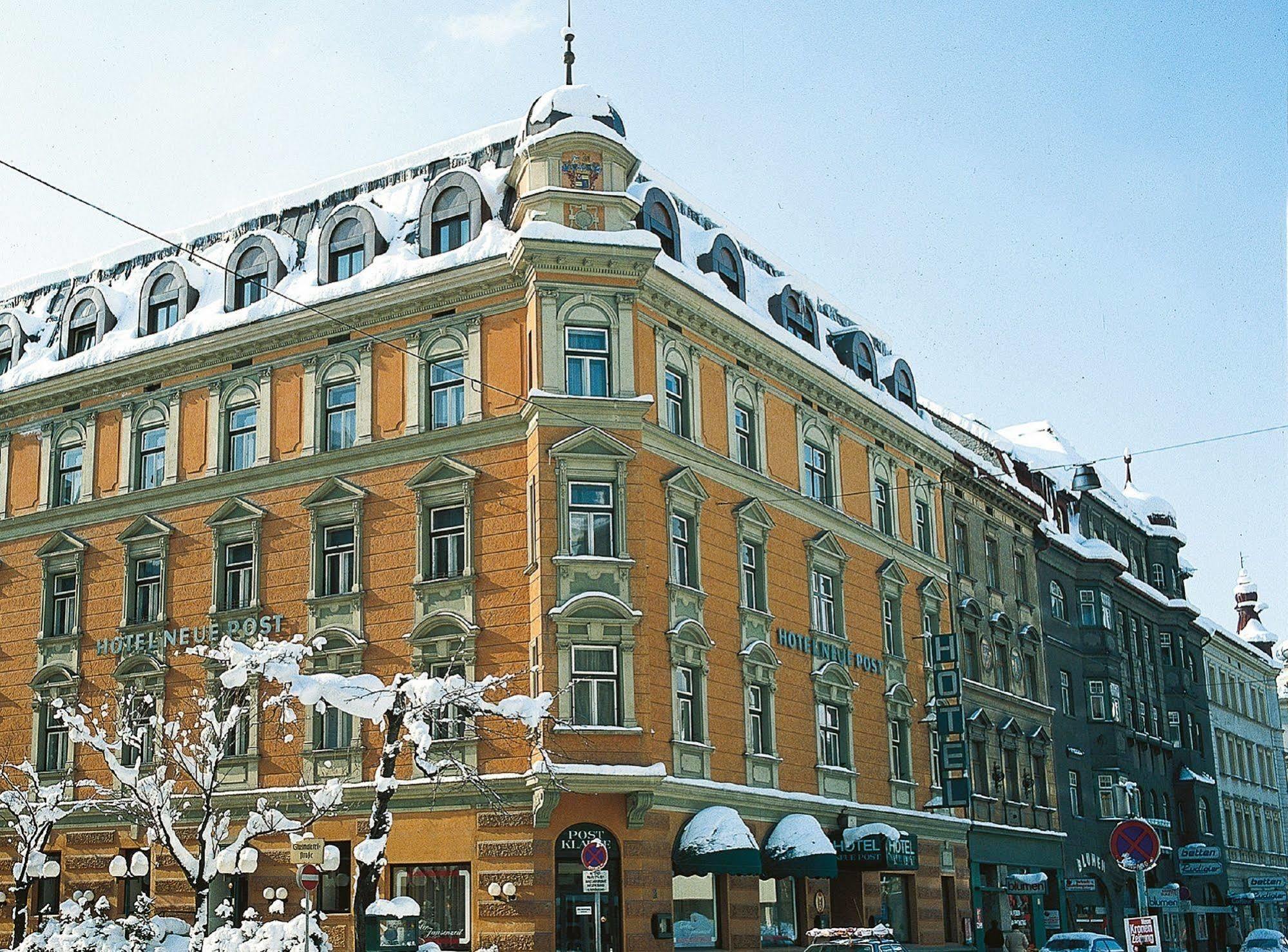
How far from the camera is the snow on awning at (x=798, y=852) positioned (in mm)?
35562

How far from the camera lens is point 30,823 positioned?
117ft

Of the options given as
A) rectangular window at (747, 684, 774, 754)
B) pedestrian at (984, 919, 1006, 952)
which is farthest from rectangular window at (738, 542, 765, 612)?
pedestrian at (984, 919, 1006, 952)

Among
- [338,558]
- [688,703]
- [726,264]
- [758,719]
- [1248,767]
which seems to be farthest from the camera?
[1248,767]

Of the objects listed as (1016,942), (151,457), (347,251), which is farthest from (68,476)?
(1016,942)

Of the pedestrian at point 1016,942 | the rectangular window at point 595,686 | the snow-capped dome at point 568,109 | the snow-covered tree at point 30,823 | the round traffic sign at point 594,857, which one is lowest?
the pedestrian at point 1016,942

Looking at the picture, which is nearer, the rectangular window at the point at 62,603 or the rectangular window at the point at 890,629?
the rectangular window at the point at 62,603

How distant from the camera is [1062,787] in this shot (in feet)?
177

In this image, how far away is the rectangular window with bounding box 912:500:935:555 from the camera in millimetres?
47094

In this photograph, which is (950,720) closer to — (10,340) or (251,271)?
(251,271)

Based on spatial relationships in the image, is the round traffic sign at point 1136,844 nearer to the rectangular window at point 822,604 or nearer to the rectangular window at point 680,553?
the rectangular window at point 680,553

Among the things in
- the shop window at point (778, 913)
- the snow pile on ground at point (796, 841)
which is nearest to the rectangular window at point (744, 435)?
the snow pile on ground at point (796, 841)

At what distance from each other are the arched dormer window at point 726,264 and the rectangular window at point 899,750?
41.4 ft

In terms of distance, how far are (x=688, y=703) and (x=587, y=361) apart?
25.5 feet

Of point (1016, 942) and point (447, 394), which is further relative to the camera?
point (1016, 942)
